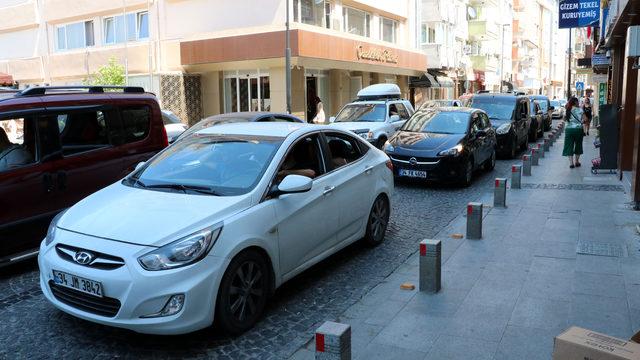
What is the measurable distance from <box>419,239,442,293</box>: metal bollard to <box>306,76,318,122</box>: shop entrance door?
66.5 feet

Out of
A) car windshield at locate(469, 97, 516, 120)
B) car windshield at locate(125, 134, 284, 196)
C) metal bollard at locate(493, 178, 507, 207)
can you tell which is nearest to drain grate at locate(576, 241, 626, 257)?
metal bollard at locate(493, 178, 507, 207)

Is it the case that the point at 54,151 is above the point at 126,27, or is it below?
below

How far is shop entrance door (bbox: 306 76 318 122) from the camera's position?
2528 centimetres

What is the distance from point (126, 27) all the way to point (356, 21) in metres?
11.2

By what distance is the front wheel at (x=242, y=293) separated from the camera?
419 cm

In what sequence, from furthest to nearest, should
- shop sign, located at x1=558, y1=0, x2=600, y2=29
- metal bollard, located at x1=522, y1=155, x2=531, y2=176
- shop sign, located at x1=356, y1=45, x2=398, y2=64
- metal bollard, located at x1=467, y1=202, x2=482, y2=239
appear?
shop sign, located at x1=356, y1=45, x2=398, y2=64, shop sign, located at x1=558, y1=0, x2=600, y2=29, metal bollard, located at x1=522, y1=155, x2=531, y2=176, metal bollard, located at x1=467, y1=202, x2=482, y2=239

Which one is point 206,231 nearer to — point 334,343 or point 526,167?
point 334,343

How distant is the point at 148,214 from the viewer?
4371mm

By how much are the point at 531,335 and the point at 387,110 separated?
485 inches

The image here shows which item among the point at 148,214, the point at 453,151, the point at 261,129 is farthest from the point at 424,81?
the point at 148,214

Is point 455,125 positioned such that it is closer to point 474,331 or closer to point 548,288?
point 548,288

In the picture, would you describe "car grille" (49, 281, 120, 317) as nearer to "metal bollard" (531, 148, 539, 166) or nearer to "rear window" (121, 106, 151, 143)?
"rear window" (121, 106, 151, 143)

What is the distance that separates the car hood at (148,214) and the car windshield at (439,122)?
8.48 meters

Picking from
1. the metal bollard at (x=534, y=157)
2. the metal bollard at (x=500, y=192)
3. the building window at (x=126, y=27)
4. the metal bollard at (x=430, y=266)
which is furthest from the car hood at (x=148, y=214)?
the building window at (x=126, y=27)
